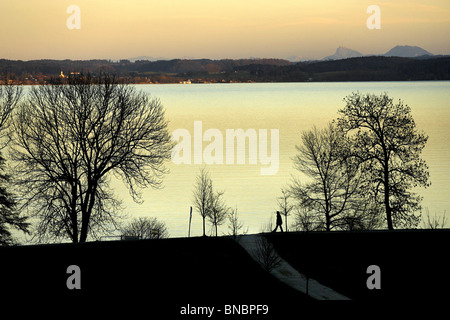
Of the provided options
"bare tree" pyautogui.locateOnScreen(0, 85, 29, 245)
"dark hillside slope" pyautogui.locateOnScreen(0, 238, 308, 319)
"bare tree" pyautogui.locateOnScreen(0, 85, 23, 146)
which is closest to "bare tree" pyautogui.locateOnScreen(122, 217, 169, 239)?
"bare tree" pyautogui.locateOnScreen(0, 85, 29, 245)

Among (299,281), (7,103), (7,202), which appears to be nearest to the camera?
(299,281)

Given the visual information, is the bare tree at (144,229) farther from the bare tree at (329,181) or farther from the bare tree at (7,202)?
the bare tree at (329,181)

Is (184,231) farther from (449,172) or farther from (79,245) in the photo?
(449,172)

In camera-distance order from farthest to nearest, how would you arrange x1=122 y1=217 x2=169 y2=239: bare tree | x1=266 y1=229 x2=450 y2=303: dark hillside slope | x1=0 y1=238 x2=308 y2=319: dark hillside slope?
1. x1=122 y1=217 x2=169 y2=239: bare tree
2. x1=266 y1=229 x2=450 y2=303: dark hillside slope
3. x1=0 y1=238 x2=308 y2=319: dark hillside slope

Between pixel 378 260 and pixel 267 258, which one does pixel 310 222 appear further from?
pixel 267 258

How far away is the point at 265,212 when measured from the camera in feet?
206

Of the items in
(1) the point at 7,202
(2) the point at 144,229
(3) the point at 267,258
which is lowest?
(2) the point at 144,229

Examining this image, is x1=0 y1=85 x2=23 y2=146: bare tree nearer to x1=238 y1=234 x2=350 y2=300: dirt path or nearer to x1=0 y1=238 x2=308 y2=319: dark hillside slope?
x1=0 y1=238 x2=308 y2=319: dark hillside slope

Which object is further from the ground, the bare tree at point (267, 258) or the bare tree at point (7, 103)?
the bare tree at point (7, 103)

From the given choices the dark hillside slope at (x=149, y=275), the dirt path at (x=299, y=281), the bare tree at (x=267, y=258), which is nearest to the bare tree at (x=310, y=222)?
the bare tree at (x=267, y=258)

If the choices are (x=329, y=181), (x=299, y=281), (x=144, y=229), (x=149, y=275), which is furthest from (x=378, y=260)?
(x=144, y=229)

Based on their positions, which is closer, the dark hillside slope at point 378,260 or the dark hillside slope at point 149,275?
the dark hillside slope at point 149,275

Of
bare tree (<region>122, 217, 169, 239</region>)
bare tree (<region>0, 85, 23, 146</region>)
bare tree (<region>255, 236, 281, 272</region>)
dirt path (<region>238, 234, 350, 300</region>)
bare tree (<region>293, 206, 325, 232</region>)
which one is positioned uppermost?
bare tree (<region>0, 85, 23, 146</region>)
